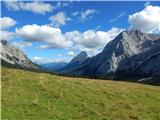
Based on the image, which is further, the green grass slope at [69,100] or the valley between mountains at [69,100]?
the valley between mountains at [69,100]

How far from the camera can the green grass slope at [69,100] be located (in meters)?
29.6

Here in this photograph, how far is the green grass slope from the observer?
29609 millimetres

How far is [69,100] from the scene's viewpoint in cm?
3409

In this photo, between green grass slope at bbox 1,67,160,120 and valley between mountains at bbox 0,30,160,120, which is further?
valley between mountains at bbox 0,30,160,120

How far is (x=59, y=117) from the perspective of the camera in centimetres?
2889

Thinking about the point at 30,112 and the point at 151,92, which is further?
the point at 151,92

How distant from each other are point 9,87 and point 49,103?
6091 mm

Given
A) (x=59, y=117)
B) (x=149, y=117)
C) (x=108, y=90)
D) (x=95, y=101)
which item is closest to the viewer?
(x=59, y=117)

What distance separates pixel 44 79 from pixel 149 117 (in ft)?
52.7

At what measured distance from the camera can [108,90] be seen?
40.0 m

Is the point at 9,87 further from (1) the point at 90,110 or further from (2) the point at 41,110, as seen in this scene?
(1) the point at 90,110

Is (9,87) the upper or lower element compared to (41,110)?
upper

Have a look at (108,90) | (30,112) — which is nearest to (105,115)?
(30,112)

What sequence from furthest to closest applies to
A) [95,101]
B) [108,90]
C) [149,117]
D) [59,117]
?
[108,90] → [95,101] → [149,117] → [59,117]
